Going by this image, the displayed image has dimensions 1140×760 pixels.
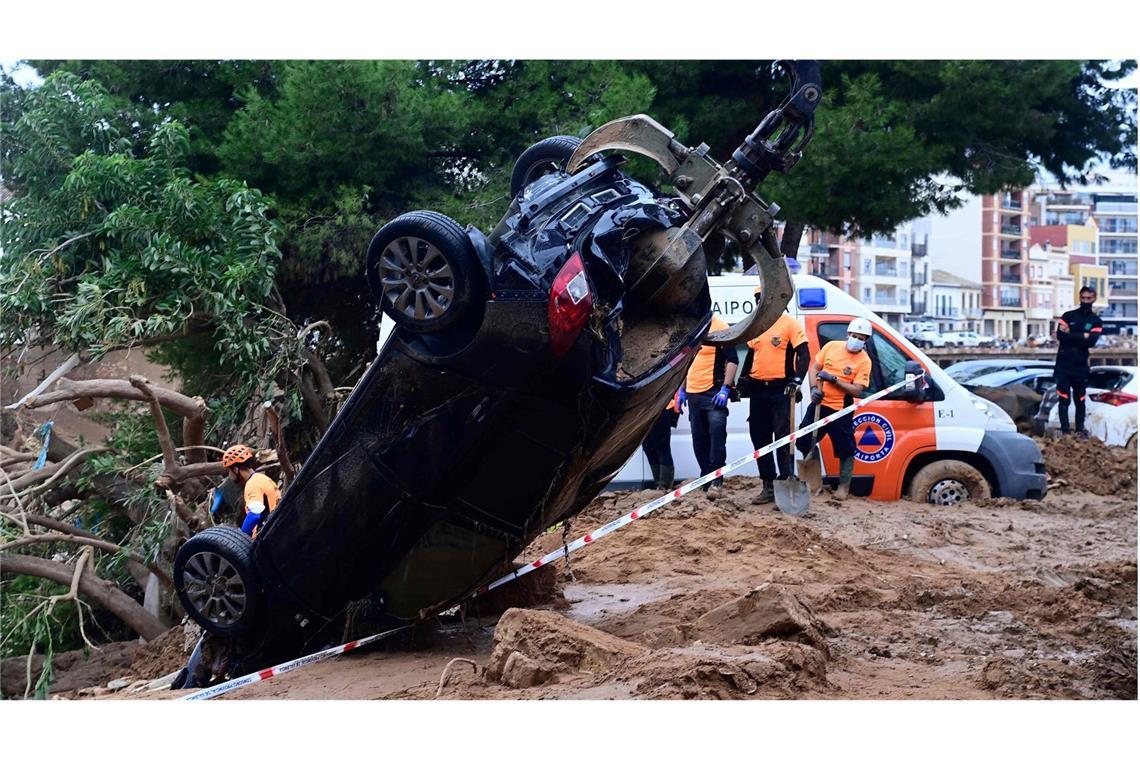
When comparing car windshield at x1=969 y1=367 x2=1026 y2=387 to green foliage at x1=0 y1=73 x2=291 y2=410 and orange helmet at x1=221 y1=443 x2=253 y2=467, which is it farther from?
orange helmet at x1=221 y1=443 x2=253 y2=467

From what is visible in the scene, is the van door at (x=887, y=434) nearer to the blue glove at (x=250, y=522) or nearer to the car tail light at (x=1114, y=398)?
the blue glove at (x=250, y=522)

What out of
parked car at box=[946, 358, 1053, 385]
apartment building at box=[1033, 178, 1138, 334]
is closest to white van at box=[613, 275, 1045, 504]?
parked car at box=[946, 358, 1053, 385]

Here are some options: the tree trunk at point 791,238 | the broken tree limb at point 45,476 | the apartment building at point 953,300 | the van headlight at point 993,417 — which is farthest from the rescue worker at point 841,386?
the apartment building at point 953,300

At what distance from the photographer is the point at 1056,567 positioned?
9.67 meters

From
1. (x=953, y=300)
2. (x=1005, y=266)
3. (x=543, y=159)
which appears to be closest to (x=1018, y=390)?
(x=543, y=159)

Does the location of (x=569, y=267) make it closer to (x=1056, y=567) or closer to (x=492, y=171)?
(x=1056, y=567)

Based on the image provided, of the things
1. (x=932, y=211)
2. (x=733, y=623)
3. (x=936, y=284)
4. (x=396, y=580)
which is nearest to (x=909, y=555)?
(x=733, y=623)

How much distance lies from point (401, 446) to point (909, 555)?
5.35 meters

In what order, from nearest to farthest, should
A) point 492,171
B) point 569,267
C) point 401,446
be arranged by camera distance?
point 569,267 → point 401,446 → point 492,171

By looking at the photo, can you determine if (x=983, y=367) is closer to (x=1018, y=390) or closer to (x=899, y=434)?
(x=1018, y=390)

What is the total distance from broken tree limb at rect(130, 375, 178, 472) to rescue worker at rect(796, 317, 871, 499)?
212 inches

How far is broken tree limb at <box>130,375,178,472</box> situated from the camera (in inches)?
367

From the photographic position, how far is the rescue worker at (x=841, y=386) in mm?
11461

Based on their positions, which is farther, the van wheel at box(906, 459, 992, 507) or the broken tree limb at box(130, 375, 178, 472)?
the van wheel at box(906, 459, 992, 507)
